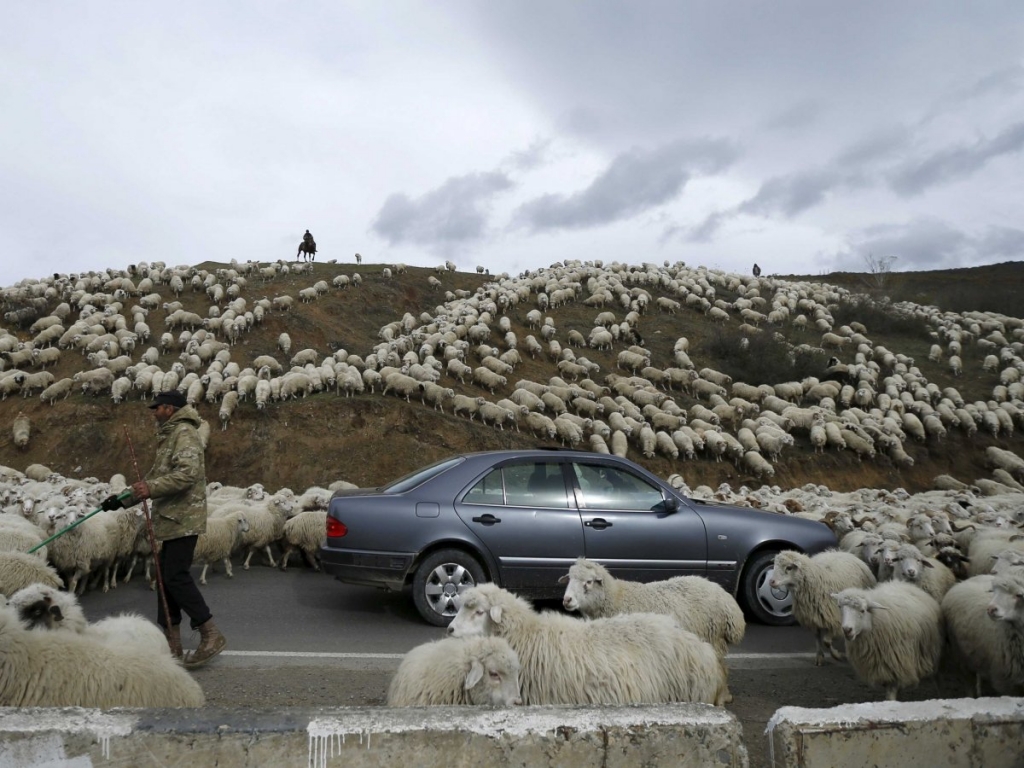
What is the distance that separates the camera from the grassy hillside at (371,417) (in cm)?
1634

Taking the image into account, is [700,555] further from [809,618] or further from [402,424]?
[402,424]

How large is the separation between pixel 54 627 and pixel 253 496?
294 inches

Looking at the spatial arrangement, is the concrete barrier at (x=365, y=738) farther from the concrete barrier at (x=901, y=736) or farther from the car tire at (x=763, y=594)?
the car tire at (x=763, y=594)

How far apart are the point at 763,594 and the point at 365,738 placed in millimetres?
5465

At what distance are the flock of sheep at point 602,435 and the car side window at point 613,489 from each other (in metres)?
1.41

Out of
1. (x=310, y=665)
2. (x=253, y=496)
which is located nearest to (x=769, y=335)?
(x=253, y=496)

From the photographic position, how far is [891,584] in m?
5.75

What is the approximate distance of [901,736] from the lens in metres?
3.03

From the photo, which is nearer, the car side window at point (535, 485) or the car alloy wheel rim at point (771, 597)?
the car side window at point (535, 485)

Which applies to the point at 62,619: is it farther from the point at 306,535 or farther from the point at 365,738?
the point at 306,535

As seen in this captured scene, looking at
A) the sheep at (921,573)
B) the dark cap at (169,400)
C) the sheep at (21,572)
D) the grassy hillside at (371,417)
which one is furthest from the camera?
the grassy hillside at (371,417)

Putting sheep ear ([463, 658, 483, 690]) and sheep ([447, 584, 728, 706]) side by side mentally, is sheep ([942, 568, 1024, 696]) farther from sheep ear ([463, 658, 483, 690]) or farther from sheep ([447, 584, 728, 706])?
sheep ear ([463, 658, 483, 690])

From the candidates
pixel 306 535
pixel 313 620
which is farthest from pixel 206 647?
pixel 306 535

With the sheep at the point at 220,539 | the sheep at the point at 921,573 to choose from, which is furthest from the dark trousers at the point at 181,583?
the sheep at the point at 921,573
